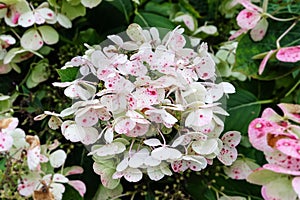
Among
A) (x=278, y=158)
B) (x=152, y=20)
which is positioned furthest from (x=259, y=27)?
(x=278, y=158)

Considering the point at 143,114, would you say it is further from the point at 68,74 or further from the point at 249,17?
the point at 249,17

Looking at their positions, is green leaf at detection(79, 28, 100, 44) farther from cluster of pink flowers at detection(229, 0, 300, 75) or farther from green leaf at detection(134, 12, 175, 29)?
cluster of pink flowers at detection(229, 0, 300, 75)

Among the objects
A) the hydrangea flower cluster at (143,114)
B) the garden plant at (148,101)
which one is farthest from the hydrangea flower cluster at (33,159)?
the hydrangea flower cluster at (143,114)

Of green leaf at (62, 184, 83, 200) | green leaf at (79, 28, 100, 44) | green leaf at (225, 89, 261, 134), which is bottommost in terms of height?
green leaf at (62, 184, 83, 200)

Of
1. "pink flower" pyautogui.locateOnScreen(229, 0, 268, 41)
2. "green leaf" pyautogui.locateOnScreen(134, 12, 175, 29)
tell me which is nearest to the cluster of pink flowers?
"pink flower" pyautogui.locateOnScreen(229, 0, 268, 41)

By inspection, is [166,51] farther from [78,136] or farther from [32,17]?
[32,17]

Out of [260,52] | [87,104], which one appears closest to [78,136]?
[87,104]

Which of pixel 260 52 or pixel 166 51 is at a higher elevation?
pixel 166 51
